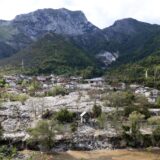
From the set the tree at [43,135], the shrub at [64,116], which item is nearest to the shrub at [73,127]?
the shrub at [64,116]

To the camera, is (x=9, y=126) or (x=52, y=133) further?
(x=9, y=126)

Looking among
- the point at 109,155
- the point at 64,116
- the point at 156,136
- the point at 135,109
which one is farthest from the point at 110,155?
the point at 135,109

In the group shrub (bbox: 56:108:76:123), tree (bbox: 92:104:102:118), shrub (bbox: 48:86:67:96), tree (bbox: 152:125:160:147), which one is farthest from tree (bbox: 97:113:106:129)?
shrub (bbox: 48:86:67:96)

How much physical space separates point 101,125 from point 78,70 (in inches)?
4697

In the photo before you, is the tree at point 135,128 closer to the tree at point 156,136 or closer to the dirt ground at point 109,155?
the tree at point 156,136

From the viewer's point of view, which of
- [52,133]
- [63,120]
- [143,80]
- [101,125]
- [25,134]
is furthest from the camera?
[143,80]

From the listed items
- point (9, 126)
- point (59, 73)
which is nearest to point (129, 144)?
point (9, 126)

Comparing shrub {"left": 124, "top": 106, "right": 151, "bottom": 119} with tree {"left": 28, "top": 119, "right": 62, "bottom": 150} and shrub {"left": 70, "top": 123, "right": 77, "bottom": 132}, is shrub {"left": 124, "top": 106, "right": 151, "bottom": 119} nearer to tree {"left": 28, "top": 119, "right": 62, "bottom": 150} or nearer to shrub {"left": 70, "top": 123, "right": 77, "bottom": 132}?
shrub {"left": 70, "top": 123, "right": 77, "bottom": 132}

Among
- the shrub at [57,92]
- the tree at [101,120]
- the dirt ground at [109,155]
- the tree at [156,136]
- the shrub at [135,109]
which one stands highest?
the shrub at [57,92]

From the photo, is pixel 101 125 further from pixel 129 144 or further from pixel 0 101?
pixel 0 101

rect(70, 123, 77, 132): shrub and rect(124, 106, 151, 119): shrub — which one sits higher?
rect(124, 106, 151, 119): shrub

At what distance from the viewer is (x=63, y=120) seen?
6906 centimetres

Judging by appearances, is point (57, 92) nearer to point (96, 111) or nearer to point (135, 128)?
point (96, 111)

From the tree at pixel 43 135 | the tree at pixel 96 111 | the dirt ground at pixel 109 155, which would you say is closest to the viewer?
the dirt ground at pixel 109 155
